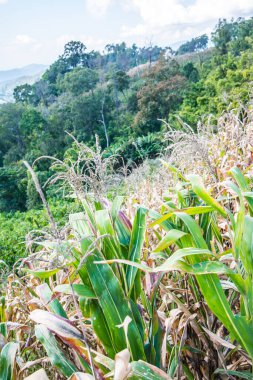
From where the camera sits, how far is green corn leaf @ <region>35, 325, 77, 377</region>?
703 mm

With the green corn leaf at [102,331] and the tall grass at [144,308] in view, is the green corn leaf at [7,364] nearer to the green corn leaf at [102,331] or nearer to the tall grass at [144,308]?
the tall grass at [144,308]

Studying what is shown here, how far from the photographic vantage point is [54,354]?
709mm

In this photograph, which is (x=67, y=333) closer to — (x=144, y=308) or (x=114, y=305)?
(x=114, y=305)

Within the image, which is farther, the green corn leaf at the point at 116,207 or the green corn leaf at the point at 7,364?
the green corn leaf at the point at 116,207

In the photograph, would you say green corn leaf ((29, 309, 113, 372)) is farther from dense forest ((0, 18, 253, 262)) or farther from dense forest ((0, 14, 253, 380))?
dense forest ((0, 18, 253, 262))

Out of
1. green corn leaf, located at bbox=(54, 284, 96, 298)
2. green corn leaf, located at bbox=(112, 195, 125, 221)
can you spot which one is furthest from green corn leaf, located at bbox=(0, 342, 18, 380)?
green corn leaf, located at bbox=(112, 195, 125, 221)

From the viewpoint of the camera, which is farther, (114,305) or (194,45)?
(194,45)

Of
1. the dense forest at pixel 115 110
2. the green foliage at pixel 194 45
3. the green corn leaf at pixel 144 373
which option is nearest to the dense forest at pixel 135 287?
the green corn leaf at pixel 144 373

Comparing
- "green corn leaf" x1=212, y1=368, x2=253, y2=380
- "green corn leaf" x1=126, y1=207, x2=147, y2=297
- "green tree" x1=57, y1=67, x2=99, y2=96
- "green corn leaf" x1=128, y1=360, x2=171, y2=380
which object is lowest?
"green corn leaf" x1=212, y1=368, x2=253, y2=380

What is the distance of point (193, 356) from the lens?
819 mm

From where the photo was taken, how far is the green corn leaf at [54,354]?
703 mm

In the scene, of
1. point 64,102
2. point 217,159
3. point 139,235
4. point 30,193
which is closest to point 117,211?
point 139,235

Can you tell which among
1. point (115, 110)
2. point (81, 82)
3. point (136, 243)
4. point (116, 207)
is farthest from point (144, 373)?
point (81, 82)

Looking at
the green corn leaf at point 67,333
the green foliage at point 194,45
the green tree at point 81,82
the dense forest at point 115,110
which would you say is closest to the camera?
the green corn leaf at point 67,333
